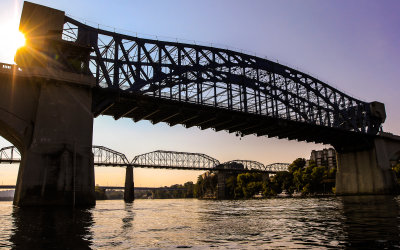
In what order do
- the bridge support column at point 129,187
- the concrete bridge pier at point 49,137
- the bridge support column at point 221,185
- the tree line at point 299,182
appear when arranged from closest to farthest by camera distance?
the concrete bridge pier at point 49,137 → the bridge support column at point 129,187 → the tree line at point 299,182 → the bridge support column at point 221,185

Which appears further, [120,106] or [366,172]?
[366,172]

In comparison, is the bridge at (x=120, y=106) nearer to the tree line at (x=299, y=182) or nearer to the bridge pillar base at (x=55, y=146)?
the bridge pillar base at (x=55, y=146)

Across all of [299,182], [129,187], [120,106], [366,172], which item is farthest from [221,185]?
[120,106]

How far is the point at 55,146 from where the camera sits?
3509 centimetres

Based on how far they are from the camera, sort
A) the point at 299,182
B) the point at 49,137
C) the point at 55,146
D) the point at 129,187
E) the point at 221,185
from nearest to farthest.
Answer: the point at 55,146
the point at 49,137
the point at 129,187
the point at 299,182
the point at 221,185

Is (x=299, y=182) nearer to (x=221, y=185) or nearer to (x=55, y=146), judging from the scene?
(x=221, y=185)

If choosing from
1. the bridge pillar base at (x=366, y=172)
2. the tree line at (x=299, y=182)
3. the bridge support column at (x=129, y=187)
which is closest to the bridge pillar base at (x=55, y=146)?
the bridge support column at (x=129, y=187)

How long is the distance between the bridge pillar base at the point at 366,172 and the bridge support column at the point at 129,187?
2312 inches

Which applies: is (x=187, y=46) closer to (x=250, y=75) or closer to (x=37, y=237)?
(x=250, y=75)

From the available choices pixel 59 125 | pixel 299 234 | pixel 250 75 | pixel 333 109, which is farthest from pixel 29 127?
pixel 333 109

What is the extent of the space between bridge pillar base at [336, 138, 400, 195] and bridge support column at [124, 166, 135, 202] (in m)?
58.7

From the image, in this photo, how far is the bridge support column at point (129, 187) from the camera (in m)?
100

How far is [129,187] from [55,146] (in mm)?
70917

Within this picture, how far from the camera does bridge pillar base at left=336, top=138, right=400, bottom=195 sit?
7806 centimetres
